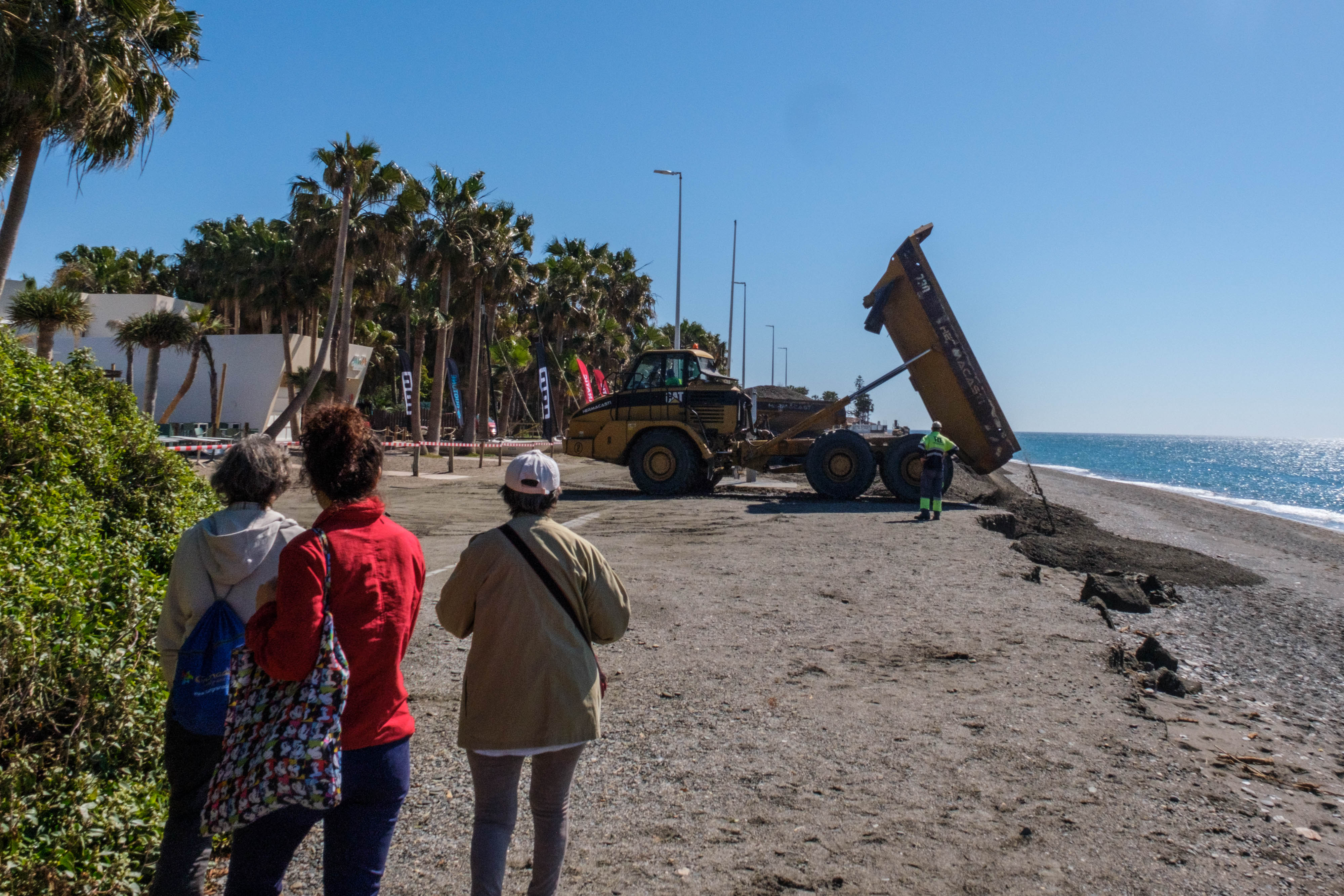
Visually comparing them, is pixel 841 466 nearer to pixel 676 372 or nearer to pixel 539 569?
pixel 676 372

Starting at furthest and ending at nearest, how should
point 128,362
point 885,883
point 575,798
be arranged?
1. point 128,362
2. point 575,798
3. point 885,883

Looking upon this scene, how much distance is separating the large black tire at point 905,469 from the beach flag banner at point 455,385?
2419 centimetres

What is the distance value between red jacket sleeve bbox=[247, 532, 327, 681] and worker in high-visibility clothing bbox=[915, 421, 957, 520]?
1349 centimetres

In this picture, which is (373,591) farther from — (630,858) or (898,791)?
(898,791)

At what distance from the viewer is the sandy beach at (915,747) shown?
3570 mm

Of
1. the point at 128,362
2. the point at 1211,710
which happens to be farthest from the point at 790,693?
the point at 128,362

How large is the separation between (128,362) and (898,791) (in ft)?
113

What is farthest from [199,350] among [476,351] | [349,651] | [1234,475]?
[1234,475]

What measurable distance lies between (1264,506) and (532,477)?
4451 cm

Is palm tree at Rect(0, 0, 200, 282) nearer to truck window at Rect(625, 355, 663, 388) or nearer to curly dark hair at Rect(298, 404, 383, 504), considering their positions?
truck window at Rect(625, 355, 663, 388)

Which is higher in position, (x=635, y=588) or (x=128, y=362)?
(x=128, y=362)

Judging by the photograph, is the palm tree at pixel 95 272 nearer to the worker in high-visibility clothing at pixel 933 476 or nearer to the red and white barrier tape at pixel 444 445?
the red and white barrier tape at pixel 444 445

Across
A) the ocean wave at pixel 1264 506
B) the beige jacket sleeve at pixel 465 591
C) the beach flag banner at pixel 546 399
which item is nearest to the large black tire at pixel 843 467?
the beige jacket sleeve at pixel 465 591

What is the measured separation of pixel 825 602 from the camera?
855cm
